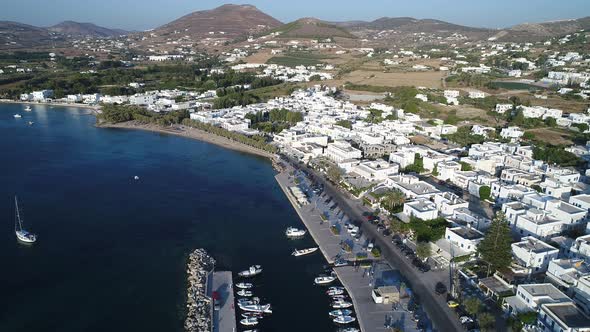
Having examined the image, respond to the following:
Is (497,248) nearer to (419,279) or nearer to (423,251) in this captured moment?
(423,251)

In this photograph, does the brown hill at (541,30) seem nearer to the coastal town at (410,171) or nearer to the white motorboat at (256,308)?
the coastal town at (410,171)

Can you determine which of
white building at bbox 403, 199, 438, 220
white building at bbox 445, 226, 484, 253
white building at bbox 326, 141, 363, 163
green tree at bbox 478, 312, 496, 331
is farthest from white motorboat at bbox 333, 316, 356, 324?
white building at bbox 326, 141, 363, 163

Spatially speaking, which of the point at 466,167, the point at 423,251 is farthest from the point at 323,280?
the point at 466,167

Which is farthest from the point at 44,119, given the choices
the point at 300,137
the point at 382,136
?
the point at 382,136

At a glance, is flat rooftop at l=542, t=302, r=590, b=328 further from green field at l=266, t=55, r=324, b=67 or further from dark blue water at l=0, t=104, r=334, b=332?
green field at l=266, t=55, r=324, b=67

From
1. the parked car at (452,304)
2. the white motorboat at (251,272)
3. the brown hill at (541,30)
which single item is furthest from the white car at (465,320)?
the brown hill at (541,30)

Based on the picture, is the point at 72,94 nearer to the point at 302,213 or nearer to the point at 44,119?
the point at 44,119
